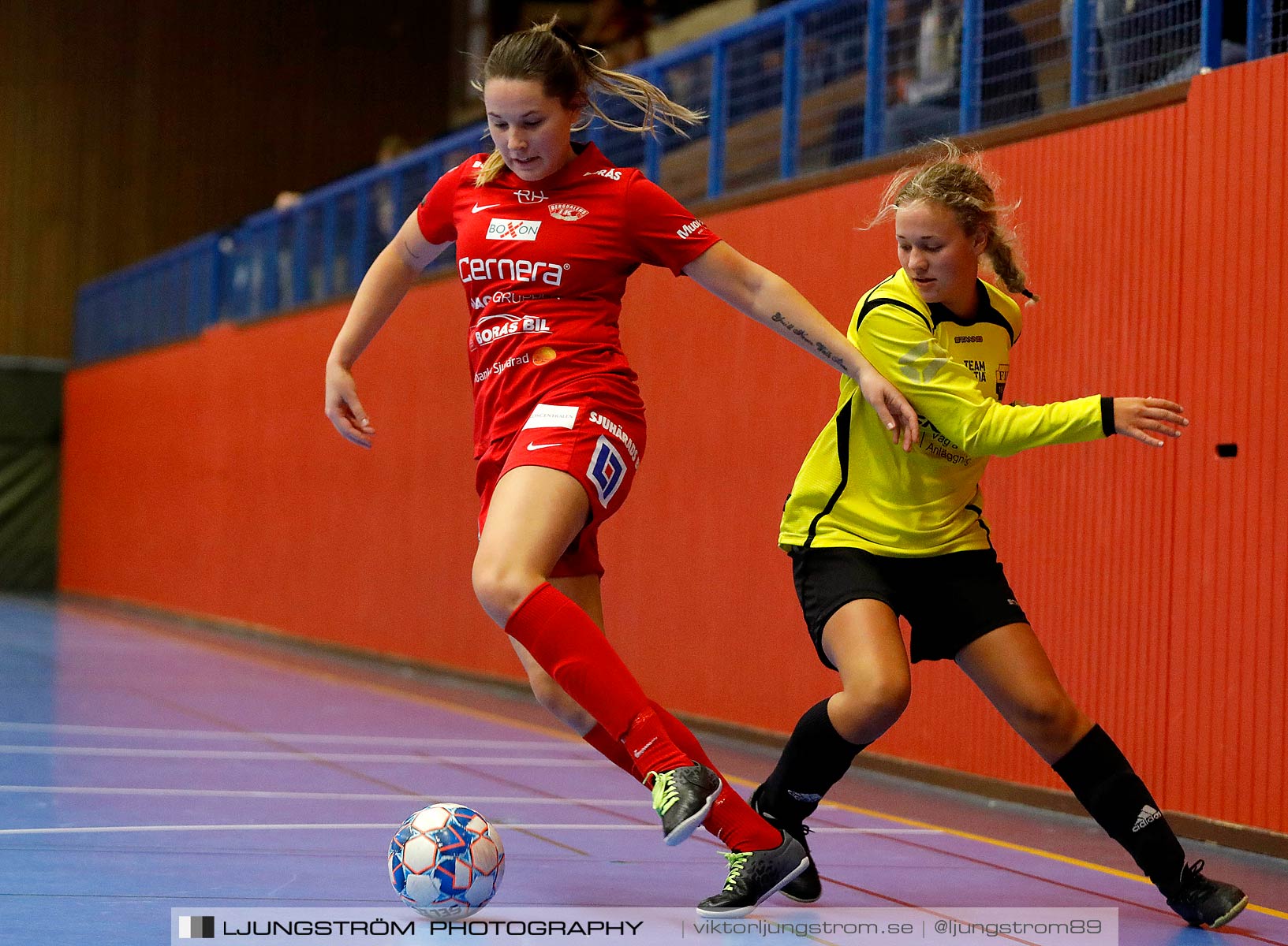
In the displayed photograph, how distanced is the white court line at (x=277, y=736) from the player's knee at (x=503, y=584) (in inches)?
134

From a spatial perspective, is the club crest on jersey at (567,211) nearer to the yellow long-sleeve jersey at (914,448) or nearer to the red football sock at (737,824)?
the yellow long-sleeve jersey at (914,448)

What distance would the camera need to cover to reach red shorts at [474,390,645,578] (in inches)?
122

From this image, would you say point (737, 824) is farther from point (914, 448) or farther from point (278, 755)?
point (278, 755)

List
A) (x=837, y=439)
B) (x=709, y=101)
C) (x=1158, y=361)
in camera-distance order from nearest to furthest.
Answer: (x=837, y=439) < (x=1158, y=361) < (x=709, y=101)

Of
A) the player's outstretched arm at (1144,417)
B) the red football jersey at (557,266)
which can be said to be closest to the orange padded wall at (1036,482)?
the player's outstretched arm at (1144,417)

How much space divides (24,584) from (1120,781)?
51.9 feet

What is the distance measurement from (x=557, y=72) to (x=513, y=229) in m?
0.35

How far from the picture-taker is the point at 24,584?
16953 mm

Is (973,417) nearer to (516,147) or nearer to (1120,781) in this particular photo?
(1120,781)

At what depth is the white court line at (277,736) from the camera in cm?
616

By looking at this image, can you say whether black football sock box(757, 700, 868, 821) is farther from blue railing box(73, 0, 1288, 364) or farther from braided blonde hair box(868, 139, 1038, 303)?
blue railing box(73, 0, 1288, 364)

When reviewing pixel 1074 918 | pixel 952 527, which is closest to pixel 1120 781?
pixel 1074 918

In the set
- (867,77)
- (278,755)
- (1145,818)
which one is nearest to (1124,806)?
(1145,818)

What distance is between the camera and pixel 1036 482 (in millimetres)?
5336
